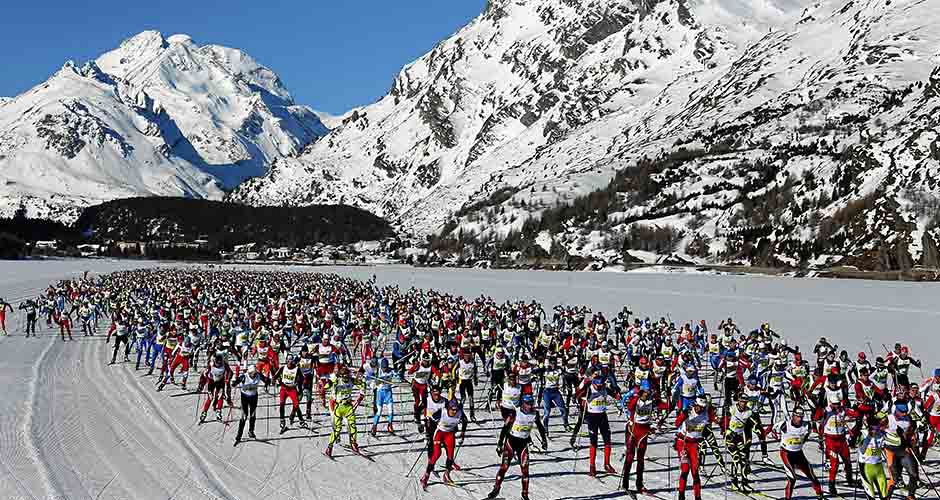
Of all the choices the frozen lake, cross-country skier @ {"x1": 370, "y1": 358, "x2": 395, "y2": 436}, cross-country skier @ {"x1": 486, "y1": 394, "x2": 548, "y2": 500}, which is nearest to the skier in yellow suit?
cross-country skier @ {"x1": 370, "y1": 358, "x2": 395, "y2": 436}

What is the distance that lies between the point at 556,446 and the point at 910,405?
8.96 metres

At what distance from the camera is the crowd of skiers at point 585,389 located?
17047 mm

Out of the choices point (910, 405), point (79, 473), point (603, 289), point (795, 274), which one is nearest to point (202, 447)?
point (79, 473)

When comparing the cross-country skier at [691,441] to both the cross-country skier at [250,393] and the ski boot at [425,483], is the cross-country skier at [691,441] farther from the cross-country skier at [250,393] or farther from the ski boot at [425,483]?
the cross-country skier at [250,393]

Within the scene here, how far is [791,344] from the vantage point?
3947 cm

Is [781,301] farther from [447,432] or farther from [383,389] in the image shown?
[447,432]

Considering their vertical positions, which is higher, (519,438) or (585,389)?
(585,389)

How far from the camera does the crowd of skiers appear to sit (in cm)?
1705

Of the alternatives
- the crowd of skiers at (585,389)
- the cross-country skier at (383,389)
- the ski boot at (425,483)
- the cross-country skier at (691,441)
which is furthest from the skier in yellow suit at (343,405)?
the cross-country skier at (691,441)

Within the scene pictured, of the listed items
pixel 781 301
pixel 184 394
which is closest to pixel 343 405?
pixel 184 394

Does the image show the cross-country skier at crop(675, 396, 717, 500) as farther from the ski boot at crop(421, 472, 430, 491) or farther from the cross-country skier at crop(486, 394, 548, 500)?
the ski boot at crop(421, 472, 430, 491)

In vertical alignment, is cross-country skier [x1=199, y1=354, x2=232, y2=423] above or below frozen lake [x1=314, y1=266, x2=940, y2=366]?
below

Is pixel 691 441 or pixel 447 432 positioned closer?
pixel 691 441

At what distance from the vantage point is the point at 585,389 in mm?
19891
